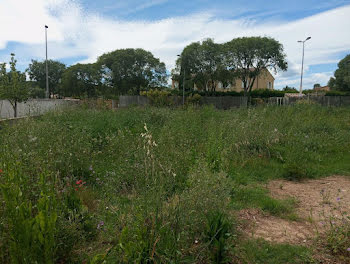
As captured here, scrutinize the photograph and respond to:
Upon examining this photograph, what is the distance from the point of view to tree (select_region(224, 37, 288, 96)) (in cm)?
3036

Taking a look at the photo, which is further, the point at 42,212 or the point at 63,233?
the point at 63,233

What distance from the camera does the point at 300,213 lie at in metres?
3.12

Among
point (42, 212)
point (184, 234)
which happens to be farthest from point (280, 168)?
point (42, 212)

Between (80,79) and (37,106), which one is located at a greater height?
(80,79)

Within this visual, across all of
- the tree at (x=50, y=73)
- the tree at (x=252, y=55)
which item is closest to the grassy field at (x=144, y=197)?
the tree at (x=252, y=55)

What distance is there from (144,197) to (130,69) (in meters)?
36.8

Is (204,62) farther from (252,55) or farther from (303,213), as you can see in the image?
(303,213)

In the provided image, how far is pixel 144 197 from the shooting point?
2148 mm

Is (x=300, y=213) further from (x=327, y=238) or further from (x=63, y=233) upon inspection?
(x=63, y=233)

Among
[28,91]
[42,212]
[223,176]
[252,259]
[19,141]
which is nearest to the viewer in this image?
[42,212]

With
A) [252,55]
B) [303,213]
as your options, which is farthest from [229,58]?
[303,213]

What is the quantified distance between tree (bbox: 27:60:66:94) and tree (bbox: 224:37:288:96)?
33450 mm

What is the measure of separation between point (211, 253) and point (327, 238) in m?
1.19

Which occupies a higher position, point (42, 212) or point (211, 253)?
point (42, 212)
